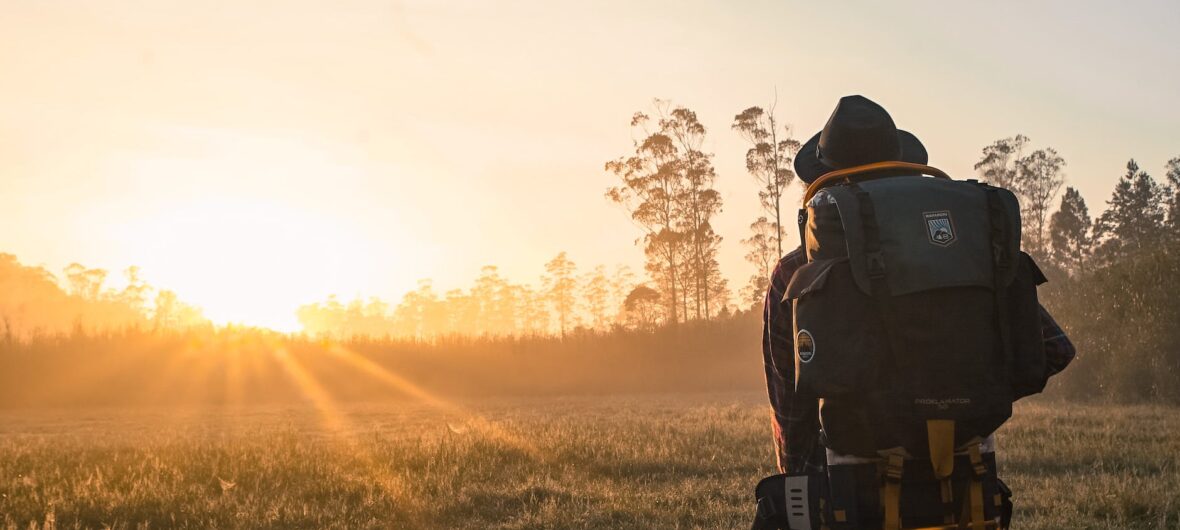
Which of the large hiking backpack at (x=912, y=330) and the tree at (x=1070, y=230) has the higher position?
the tree at (x=1070, y=230)

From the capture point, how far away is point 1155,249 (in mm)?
22234

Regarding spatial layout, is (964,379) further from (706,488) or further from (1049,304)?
(1049,304)

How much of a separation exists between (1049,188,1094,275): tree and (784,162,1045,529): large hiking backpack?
7757cm

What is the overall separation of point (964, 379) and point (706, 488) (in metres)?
6.03

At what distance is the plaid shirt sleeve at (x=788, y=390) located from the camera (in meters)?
2.88

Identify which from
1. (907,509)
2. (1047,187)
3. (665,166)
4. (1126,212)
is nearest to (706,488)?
(907,509)

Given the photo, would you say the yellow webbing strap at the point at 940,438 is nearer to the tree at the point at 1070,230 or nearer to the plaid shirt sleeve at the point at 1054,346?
the plaid shirt sleeve at the point at 1054,346

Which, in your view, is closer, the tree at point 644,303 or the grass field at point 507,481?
the grass field at point 507,481

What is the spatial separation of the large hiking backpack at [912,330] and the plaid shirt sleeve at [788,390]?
0.25 meters

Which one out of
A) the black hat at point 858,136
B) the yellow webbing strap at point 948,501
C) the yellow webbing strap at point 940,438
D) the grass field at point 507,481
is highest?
the black hat at point 858,136

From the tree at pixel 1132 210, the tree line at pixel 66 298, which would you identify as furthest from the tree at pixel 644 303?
the tree line at pixel 66 298

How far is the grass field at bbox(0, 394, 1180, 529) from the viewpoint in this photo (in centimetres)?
706

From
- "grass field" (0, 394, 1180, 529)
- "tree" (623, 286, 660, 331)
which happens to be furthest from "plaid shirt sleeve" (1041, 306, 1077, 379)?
"tree" (623, 286, 660, 331)

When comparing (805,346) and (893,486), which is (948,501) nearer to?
(893,486)
